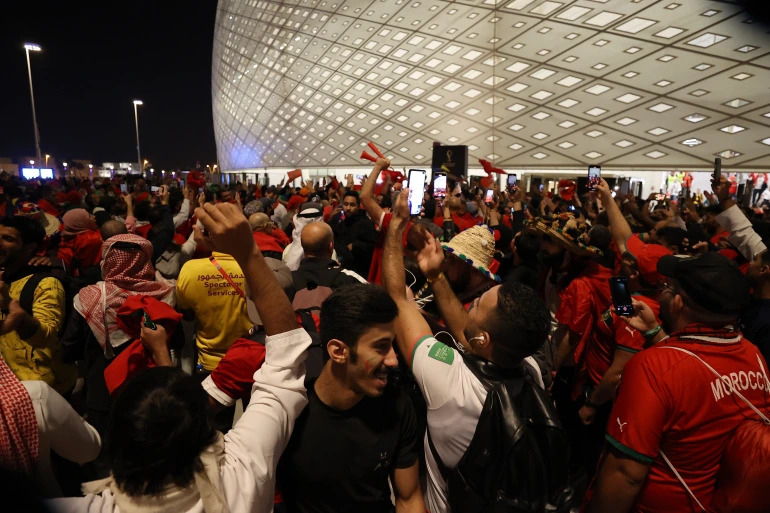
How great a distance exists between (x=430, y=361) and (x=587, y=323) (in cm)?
187

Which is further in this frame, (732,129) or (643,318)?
(732,129)

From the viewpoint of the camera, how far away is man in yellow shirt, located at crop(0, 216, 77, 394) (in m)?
2.33

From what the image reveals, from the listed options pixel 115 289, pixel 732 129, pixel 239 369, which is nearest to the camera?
pixel 239 369

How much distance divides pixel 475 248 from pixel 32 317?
2.27 metres

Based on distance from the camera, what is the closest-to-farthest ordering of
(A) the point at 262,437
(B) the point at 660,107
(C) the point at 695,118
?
(A) the point at 262,437 < (C) the point at 695,118 < (B) the point at 660,107

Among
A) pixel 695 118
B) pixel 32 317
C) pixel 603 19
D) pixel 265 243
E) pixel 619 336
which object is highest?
pixel 603 19

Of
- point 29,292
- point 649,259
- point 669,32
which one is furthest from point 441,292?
point 669,32

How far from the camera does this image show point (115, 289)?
7.88ft

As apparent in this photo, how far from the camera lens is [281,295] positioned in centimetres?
128

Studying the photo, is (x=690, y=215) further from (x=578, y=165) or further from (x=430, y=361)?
(x=578, y=165)

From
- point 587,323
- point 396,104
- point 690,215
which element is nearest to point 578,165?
point 396,104

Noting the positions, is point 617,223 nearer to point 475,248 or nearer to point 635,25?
point 475,248

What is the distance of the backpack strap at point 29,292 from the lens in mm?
2377

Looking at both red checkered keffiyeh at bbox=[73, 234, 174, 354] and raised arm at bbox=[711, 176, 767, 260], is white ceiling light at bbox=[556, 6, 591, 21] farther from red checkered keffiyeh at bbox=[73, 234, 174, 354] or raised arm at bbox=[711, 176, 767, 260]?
red checkered keffiyeh at bbox=[73, 234, 174, 354]
